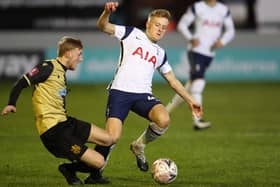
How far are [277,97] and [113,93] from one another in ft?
36.5

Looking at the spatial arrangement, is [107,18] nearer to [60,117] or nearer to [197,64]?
[60,117]

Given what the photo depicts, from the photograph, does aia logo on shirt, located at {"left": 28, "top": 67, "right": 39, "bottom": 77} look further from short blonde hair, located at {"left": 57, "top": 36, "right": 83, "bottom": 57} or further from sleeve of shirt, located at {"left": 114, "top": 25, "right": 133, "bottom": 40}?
sleeve of shirt, located at {"left": 114, "top": 25, "right": 133, "bottom": 40}

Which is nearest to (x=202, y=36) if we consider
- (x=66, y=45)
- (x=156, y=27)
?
(x=156, y=27)

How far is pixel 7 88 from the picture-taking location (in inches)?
830

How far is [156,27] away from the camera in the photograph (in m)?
9.70

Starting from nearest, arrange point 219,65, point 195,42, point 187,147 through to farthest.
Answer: point 187,147 → point 195,42 → point 219,65

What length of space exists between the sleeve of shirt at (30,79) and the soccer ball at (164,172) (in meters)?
1.63

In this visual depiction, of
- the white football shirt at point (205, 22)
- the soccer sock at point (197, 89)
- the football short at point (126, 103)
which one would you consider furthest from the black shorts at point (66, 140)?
the white football shirt at point (205, 22)

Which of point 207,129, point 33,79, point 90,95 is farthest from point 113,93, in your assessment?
point 90,95

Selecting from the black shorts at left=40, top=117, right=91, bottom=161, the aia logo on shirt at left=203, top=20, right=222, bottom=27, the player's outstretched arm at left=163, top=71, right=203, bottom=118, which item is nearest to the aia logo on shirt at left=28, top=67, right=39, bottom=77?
the black shorts at left=40, top=117, right=91, bottom=161

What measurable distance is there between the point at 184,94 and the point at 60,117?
1.77 meters

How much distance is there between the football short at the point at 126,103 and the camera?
9.43m

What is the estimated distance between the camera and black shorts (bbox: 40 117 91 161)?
8.53m

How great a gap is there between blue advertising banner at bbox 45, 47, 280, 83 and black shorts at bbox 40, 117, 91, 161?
46.5 ft
